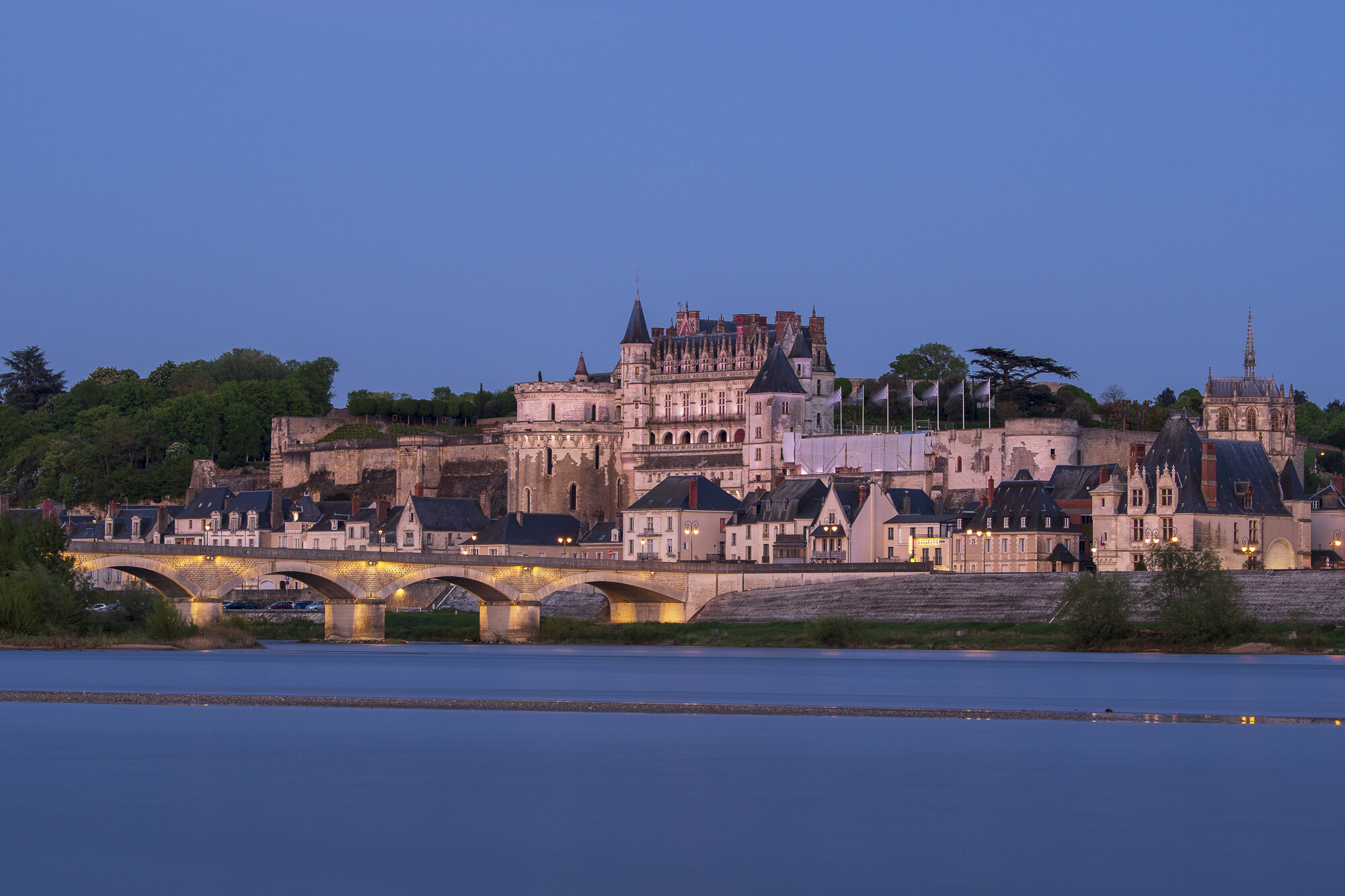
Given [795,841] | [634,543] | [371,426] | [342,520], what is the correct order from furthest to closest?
[371,426] < [342,520] < [634,543] < [795,841]

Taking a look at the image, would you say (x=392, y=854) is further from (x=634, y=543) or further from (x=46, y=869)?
(x=634, y=543)

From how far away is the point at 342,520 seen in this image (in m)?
90.2

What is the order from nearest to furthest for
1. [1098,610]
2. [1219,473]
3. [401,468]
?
[1098,610]
[1219,473]
[401,468]

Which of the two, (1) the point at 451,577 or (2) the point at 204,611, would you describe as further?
(1) the point at 451,577

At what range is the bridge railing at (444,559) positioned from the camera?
59.3 meters

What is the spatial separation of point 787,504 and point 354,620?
67.8 feet

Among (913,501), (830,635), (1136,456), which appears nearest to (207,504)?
(913,501)

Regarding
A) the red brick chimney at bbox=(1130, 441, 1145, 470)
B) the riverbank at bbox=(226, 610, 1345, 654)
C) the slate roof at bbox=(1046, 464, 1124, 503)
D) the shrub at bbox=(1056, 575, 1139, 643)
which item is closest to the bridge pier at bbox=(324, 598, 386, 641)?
the riverbank at bbox=(226, 610, 1345, 654)

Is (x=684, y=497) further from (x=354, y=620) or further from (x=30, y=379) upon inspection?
(x=30, y=379)

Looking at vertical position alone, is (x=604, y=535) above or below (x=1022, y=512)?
below

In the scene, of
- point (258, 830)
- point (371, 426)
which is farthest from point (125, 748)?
point (371, 426)

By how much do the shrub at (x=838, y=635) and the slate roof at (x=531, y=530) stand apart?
83.9ft

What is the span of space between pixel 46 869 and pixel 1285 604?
147 feet

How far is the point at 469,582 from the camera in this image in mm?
65188
